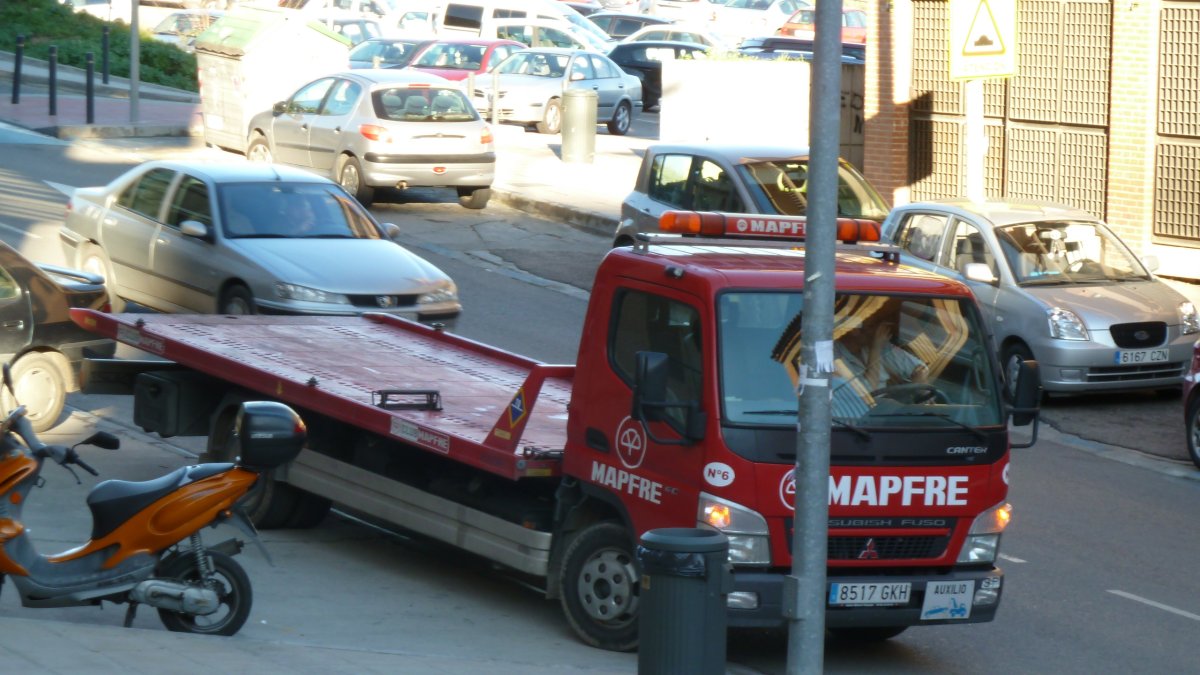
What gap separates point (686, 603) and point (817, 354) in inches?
45.9

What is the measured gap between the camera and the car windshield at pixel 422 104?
22.7 metres

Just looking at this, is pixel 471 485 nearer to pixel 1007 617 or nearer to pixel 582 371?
pixel 582 371

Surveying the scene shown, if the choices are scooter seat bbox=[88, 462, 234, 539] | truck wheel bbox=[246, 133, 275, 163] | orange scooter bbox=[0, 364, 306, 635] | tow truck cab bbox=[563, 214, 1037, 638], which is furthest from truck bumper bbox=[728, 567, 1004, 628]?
truck wheel bbox=[246, 133, 275, 163]

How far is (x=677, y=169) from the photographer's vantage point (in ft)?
59.4

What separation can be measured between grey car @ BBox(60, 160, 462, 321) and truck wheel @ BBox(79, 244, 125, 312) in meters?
0.01

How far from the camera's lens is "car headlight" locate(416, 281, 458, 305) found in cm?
1480

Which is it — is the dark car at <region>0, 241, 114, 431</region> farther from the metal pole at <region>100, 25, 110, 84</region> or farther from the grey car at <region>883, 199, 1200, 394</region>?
the metal pole at <region>100, 25, 110, 84</region>

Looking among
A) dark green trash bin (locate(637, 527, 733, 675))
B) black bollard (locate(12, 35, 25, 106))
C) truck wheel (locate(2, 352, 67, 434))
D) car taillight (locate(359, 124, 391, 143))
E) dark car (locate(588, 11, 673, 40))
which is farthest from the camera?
dark car (locate(588, 11, 673, 40))

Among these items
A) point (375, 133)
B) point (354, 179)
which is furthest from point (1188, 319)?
point (354, 179)

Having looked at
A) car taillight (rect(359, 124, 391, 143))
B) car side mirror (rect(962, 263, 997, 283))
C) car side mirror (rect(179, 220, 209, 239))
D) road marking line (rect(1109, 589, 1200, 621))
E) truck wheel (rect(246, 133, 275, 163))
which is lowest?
Result: road marking line (rect(1109, 589, 1200, 621))

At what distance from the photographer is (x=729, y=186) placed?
685 inches

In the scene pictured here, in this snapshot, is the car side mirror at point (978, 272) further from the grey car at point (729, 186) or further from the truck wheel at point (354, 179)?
the truck wheel at point (354, 179)

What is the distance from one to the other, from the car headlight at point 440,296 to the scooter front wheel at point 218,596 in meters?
6.76

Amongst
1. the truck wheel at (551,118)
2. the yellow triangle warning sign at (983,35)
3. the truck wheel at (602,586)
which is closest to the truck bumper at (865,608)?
the truck wheel at (602,586)
